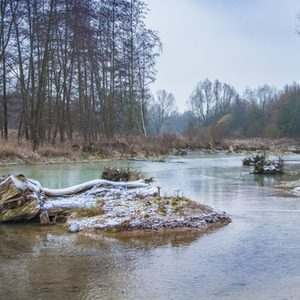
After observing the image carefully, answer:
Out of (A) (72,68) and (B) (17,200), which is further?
(A) (72,68)

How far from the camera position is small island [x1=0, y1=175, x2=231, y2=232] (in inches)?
332

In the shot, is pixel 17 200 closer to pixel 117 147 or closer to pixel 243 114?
pixel 117 147

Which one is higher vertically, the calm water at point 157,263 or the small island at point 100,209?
the small island at point 100,209

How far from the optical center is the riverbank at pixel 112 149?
2291cm

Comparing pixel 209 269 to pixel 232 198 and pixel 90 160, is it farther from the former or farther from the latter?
pixel 90 160

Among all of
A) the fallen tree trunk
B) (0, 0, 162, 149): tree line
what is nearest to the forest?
(0, 0, 162, 149): tree line

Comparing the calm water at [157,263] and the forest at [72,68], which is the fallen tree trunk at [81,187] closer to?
the calm water at [157,263]

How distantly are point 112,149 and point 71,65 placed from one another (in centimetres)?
676

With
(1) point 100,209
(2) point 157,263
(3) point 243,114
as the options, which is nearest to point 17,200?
(1) point 100,209

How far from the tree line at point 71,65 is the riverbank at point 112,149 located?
5.77ft

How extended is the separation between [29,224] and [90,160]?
17.7 meters

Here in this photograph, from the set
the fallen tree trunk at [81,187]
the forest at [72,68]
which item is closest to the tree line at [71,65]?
the forest at [72,68]

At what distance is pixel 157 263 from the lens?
6223 mm

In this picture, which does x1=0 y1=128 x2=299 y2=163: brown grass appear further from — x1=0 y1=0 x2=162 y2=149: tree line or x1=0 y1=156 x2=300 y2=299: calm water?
x1=0 y1=156 x2=300 y2=299: calm water
